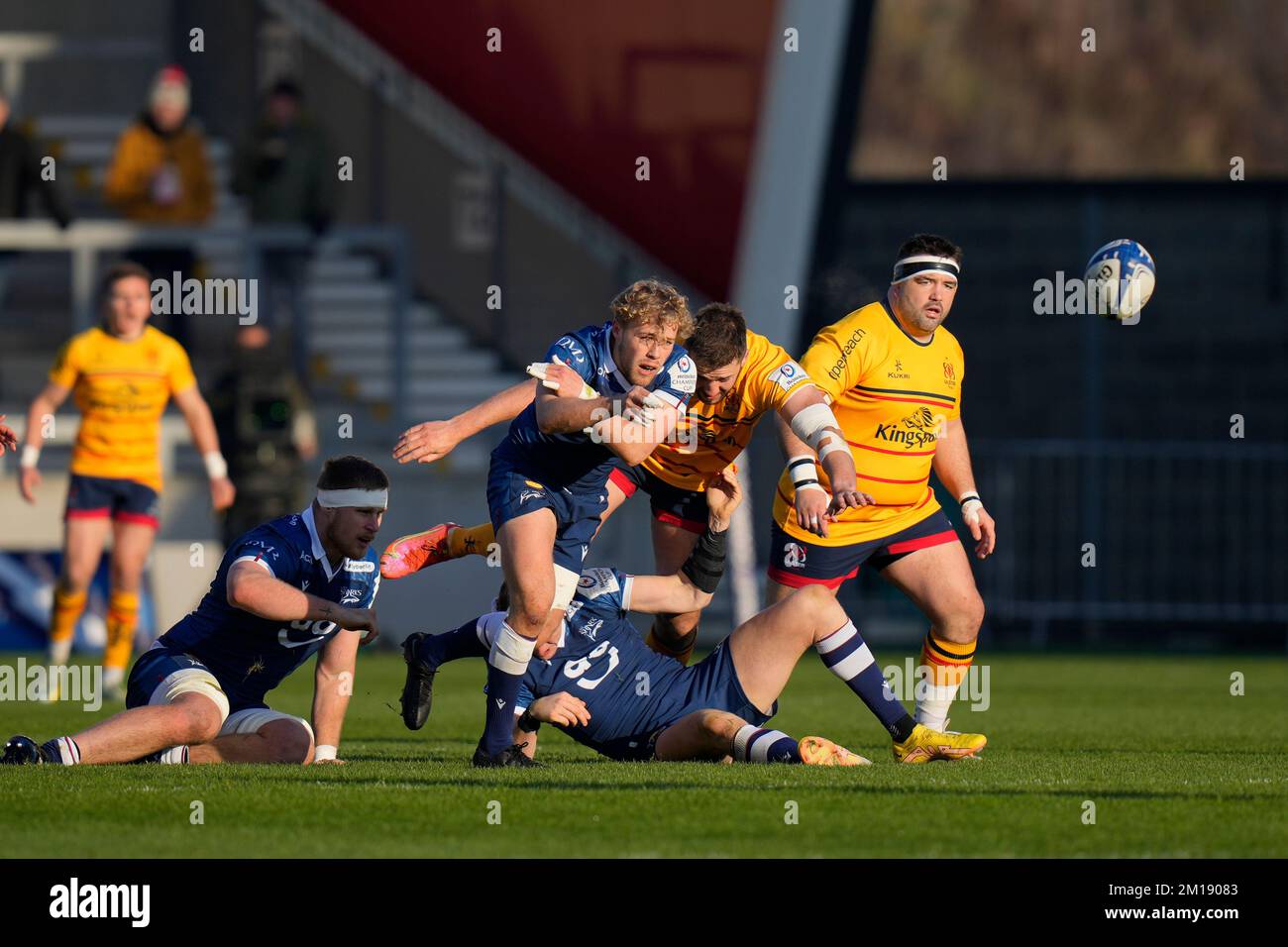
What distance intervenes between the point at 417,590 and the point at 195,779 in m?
10.5

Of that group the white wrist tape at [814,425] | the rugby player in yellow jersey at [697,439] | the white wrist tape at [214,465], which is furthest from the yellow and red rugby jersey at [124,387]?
the white wrist tape at [814,425]

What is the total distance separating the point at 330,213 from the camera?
19.5m

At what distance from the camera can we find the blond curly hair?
28.1ft

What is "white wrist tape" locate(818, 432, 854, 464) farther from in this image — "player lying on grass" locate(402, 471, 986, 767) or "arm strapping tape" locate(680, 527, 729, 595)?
"arm strapping tape" locate(680, 527, 729, 595)

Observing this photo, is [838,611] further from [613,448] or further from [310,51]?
[310,51]

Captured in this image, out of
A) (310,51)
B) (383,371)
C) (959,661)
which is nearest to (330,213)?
(383,371)

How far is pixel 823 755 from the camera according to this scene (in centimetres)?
888

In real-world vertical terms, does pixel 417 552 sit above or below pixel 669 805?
above

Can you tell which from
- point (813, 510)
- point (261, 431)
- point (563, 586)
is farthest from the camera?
point (261, 431)

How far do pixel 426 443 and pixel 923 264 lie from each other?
2.61 metres

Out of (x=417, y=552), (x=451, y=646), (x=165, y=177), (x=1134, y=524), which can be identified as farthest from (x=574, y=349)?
(x=1134, y=524)

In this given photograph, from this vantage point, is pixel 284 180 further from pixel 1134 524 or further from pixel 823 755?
pixel 823 755

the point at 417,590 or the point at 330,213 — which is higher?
the point at 330,213

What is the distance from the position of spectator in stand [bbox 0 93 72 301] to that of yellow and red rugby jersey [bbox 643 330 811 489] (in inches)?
364
